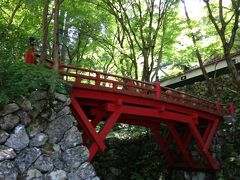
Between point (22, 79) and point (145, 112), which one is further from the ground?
point (22, 79)

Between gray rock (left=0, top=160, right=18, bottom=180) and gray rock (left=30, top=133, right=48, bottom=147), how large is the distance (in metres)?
0.82

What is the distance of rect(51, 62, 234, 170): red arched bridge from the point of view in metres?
10.9

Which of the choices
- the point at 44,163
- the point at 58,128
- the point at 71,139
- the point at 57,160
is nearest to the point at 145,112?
the point at 71,139

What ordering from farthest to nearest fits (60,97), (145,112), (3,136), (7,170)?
(145,112) < (60,97) < (3,136) < (7,170)

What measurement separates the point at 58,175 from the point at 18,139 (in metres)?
1.62

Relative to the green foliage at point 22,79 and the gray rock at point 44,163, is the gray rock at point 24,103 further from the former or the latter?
Result: the gray rock at point 44,163

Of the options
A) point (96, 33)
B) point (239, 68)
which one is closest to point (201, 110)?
point (239, 68)

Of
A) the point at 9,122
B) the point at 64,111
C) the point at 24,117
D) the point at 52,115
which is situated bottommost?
the point at 9,122

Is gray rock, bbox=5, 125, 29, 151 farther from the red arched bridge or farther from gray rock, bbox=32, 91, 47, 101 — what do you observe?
the red arched bridge

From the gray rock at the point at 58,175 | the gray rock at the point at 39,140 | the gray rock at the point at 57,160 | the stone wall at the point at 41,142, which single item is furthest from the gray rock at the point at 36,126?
the gray rock at the point at 58,175

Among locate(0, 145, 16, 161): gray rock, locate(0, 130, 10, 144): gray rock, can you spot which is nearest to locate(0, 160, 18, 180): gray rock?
locate(0, 145, 16, 161): gray rock

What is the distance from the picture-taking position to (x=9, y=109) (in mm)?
8836

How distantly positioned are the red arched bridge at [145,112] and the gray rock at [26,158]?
220 cm

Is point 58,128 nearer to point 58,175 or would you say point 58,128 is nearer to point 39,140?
point 39,140
